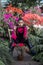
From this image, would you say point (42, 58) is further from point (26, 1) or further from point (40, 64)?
point (26, 1)

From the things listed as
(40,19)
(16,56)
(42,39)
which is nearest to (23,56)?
(16,56)

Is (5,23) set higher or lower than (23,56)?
higher

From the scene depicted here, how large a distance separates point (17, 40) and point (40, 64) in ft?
3.29

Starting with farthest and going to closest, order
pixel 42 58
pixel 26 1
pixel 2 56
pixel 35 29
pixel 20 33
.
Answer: pixel 35 29
pixel 20 33
pixel 42 58
pixel 26 1
pixel 2 56

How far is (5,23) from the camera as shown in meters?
7.73

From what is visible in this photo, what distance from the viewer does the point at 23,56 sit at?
25.2 feet

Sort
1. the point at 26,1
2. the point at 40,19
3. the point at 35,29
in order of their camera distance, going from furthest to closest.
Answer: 1. the point at 40,19
2. the point at 35,29
3. the point at 26,1

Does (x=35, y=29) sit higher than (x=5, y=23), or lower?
lower

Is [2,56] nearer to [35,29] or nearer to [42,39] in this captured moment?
[42,39]

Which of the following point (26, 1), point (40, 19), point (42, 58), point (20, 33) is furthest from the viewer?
point (40, 19)

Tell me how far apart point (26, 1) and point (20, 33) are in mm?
1287

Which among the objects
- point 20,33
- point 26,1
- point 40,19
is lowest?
point 40,19

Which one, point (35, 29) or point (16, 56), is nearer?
point (16, 56)

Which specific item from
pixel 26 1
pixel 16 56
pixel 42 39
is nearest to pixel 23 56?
pixel 16 56
